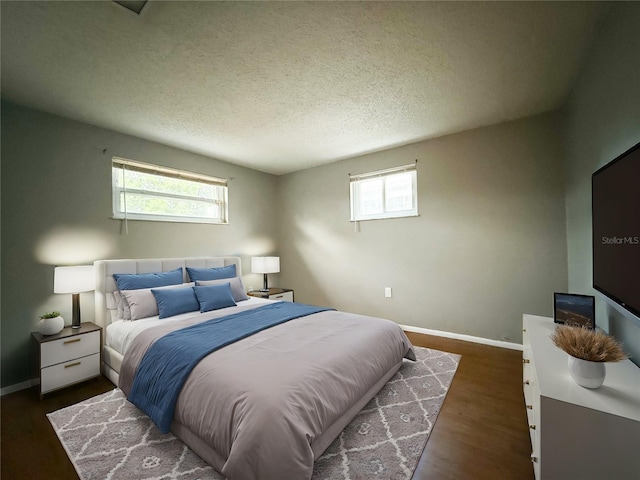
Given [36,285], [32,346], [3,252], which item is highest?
[3,252]

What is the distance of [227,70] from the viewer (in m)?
2.06

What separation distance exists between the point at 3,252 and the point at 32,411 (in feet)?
4.54

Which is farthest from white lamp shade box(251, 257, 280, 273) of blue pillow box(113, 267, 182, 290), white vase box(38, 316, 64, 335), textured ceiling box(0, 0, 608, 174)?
white vase box(38, 316, 64, 335)

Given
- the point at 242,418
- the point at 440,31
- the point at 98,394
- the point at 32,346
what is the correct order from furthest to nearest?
the point at 32,346 → the point at 98,394 → the point at 440,31 → the point at 242,418

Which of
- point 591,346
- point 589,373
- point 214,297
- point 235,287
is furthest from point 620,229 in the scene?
point 235,287

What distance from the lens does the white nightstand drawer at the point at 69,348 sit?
2262 millimetres

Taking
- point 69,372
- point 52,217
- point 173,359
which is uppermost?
point 52,217

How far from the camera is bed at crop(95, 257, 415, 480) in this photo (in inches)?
48.7

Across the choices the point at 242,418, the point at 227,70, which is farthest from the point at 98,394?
the point at 227,70

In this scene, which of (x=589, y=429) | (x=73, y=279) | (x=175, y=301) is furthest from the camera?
(x=175, y=301)

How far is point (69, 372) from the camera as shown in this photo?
237 cm

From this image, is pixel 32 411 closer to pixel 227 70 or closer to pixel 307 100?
pixel 227 70

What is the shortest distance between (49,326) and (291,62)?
121 inches

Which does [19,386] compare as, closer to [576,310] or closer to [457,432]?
[457,432]
